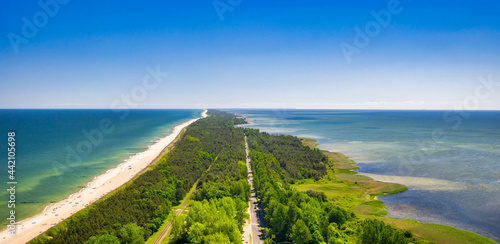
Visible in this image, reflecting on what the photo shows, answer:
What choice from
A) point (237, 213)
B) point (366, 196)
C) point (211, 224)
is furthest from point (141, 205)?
point (366, 196)

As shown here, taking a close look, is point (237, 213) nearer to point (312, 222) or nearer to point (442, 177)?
point (312, 222)

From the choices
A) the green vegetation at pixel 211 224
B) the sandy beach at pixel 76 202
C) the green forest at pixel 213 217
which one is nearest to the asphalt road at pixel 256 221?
the green forest at pixel 213 217

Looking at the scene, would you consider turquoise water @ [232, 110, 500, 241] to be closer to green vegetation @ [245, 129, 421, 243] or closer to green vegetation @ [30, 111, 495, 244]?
green vegetation @ [30, 111, 495, 244]

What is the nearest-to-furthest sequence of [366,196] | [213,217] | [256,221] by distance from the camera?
[213,217], [256,221], [366,196]

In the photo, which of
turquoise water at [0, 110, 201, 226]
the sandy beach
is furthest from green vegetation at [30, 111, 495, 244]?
turquoise water at [0, 110, 201, 226]

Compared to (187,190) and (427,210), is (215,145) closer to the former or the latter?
(187,190)

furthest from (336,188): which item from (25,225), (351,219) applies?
(25,225)

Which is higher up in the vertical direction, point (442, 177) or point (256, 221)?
point (442, 177)

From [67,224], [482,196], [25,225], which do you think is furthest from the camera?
[482,196]
